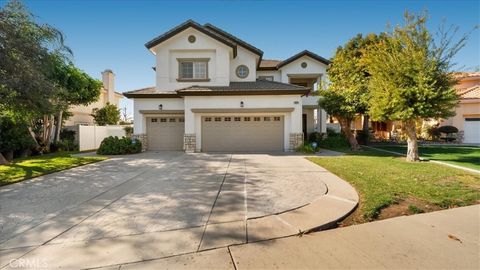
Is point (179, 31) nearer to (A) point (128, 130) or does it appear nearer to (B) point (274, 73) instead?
(B) point (274, 73)

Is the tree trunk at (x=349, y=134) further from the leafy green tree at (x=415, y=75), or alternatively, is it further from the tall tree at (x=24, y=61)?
the tall tree at (x=24, y=61)

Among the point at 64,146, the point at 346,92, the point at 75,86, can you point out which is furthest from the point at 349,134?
the point at 64,146

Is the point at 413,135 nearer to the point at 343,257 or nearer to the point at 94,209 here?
the point at 343,257

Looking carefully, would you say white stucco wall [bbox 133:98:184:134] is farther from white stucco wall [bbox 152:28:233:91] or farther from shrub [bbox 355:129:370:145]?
shrub [bbox 355:129:370:145]

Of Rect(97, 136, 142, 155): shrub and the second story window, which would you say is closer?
Rect(97, 136, 142, 155): shrub

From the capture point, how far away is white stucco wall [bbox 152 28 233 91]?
15680mm

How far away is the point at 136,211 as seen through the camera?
4.46 m

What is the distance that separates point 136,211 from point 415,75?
442 inches

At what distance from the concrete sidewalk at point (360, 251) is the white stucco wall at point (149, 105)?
13124 millimetres

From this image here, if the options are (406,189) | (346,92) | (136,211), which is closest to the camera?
(136,211)

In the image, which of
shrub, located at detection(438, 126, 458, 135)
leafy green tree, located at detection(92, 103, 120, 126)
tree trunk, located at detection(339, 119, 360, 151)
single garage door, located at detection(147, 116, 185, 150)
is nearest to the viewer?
single garage door, located at detection(147, 116, 185, 150)

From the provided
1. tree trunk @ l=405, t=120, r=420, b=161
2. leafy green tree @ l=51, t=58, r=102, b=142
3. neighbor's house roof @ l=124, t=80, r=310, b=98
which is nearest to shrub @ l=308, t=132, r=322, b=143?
neighbor's house roof @ l=124, t=80, r=310, b=98

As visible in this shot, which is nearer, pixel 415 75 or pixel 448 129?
pixel 415 75

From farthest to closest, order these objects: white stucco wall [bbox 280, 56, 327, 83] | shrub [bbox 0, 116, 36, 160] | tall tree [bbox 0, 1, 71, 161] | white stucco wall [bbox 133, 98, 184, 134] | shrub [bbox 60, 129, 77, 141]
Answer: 1. white stucco wall [bbox 280, 56, 327, 83]
2. shrub [bbox 60, 129, 77, 141]
3. white stucco wall [bbox 133, 98, 184, 134]
4. shrub [bbox 0, 116, 36, 160]
5. tall tree [bbox 0, 1, 71, 161]
